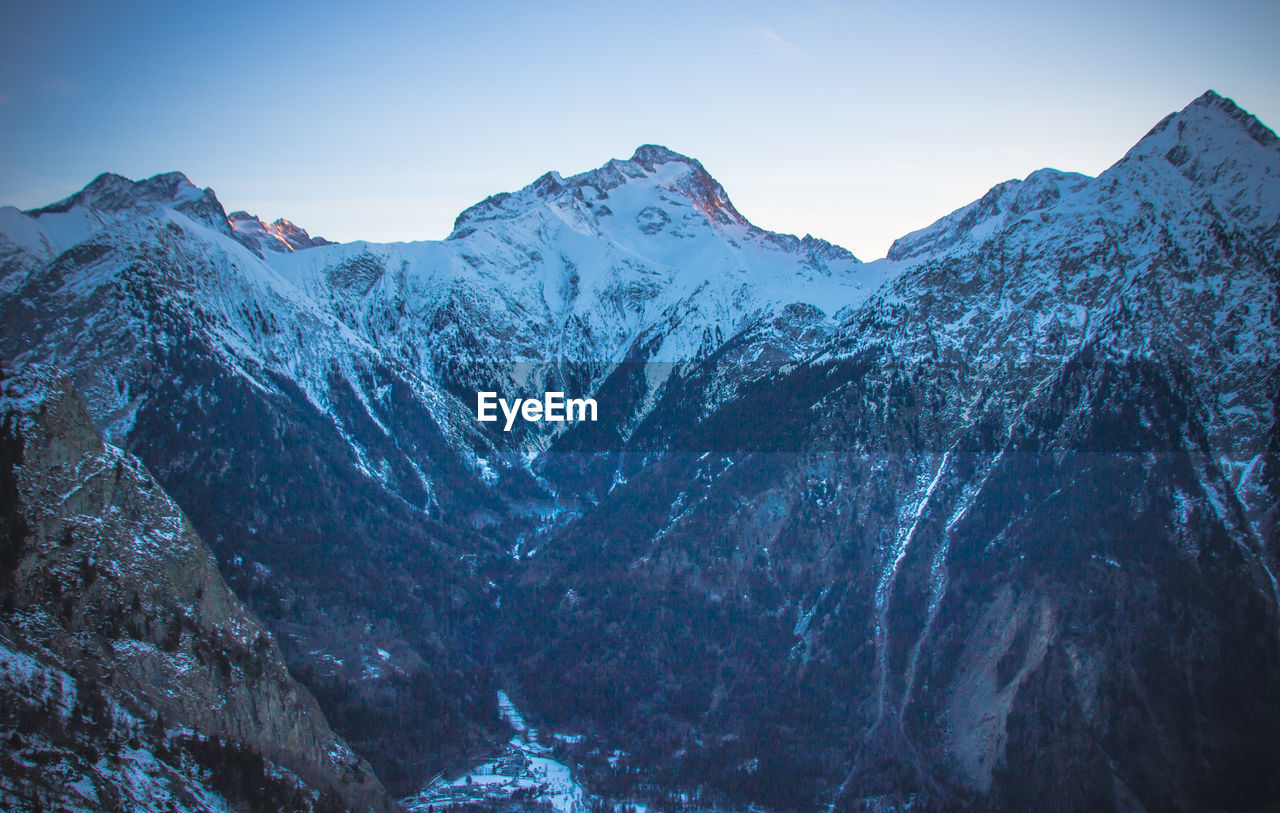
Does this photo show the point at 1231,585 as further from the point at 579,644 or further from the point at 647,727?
the point at 579,644

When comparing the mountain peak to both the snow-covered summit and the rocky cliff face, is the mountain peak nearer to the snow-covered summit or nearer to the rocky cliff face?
the snow-covered summit

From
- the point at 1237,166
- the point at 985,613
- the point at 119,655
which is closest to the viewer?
the point at 119,655

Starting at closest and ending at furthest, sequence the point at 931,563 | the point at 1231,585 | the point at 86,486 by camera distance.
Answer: the point at 86,486, the point at 1231,585, the point at 931,563

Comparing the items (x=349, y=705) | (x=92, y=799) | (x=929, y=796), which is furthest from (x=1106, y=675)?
(x=92, y=799)

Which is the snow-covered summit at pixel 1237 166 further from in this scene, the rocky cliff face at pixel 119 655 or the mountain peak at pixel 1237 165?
the rocky cliff face at pixel 119 655

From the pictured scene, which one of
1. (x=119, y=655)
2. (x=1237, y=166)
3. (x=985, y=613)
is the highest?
(x=1237, y=166)

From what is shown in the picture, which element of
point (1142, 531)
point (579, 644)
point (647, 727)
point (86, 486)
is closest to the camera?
point (86, 486)

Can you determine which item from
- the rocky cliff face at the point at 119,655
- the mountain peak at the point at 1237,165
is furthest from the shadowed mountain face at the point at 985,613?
the rocky cliff face at the point at 119,655

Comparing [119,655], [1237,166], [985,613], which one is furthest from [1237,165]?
[119,655]

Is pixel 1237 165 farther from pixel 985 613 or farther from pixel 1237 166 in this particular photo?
pixel 985 613
